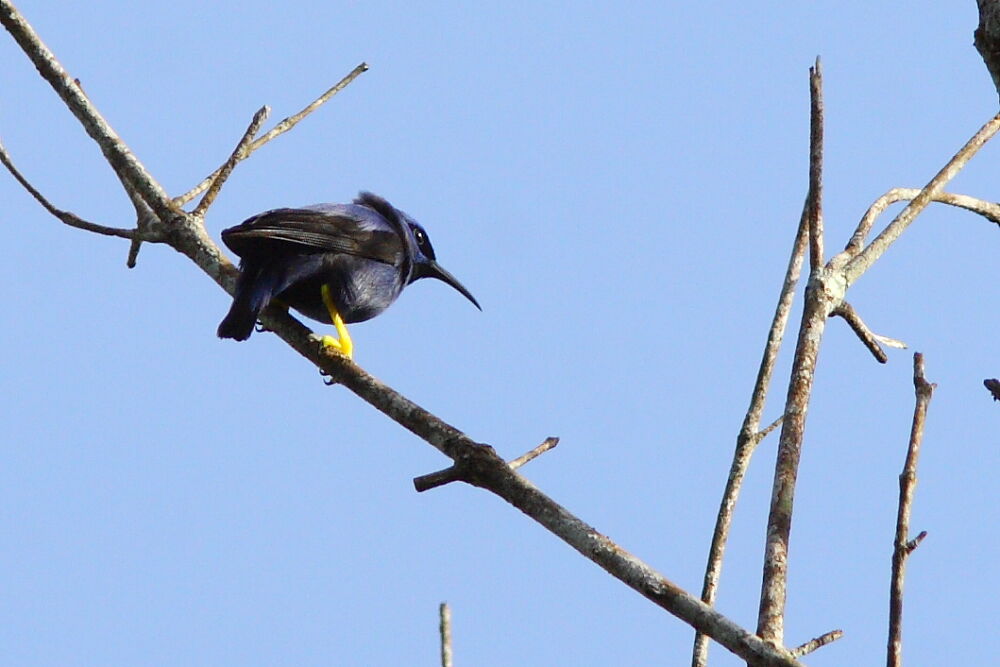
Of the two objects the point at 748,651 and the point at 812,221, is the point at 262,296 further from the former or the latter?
the point at 748,651

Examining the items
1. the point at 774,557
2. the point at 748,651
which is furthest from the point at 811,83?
the point at 748,651

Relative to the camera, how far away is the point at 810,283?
4223 millimetres

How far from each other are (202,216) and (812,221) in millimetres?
2672

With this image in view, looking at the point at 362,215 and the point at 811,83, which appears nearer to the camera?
the point at 811,83

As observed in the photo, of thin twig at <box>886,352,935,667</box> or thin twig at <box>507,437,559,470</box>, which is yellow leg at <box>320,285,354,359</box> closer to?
thin twig at <box>507,437,559,470</box>

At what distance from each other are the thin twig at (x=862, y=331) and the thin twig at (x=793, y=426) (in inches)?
9.4

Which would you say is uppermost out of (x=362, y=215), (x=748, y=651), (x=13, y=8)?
(x=362, y=215)

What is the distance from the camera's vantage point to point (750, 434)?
14.8 ft

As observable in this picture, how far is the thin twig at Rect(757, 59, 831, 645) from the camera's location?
11.3ft

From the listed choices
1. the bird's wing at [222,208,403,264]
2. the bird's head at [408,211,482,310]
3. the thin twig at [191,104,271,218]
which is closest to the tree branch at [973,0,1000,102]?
the thin twig at [191,104,271,218]

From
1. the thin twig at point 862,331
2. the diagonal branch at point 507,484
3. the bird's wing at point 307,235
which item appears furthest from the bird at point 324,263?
the thin twig at point 862,331

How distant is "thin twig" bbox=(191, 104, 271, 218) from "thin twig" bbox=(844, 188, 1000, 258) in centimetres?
242

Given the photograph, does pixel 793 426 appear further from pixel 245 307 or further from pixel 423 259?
pixel 423 259

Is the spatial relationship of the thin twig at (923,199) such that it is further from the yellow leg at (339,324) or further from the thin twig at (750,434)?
the yellow leg at (339,324)
